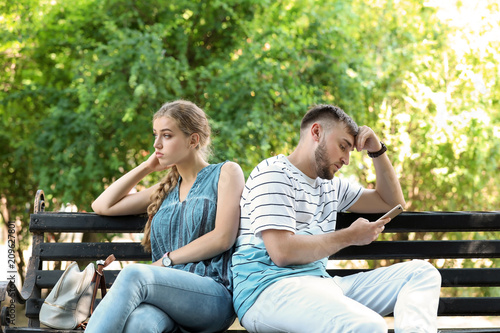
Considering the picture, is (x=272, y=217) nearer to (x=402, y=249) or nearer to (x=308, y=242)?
(x=308, y=242)

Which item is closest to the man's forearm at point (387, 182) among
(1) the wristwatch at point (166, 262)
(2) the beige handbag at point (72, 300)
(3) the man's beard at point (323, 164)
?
(3) the man's beard at point (323, 164)

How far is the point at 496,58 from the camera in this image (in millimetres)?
7625

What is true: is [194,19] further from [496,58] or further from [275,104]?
[496,58]

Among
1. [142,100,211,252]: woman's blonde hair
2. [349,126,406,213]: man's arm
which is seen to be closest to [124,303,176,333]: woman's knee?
[142,100,211,252]: woman's blonde hair

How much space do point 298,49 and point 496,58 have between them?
2.42 meters

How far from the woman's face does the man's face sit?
2.28 ft

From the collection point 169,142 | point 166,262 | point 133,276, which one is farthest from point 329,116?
point 133,276

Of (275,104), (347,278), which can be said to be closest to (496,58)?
(275,104)

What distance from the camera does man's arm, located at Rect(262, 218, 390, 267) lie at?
8.93 ft

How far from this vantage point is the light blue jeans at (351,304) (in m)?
2.48

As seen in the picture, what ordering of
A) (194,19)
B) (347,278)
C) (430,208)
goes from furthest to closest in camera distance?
(430,208) < (194,19) < (347,278)

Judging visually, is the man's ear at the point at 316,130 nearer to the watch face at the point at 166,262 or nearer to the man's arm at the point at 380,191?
the man's arm at the point at 380,191

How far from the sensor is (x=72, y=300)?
3.01m

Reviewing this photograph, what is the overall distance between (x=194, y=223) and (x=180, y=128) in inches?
18.7
